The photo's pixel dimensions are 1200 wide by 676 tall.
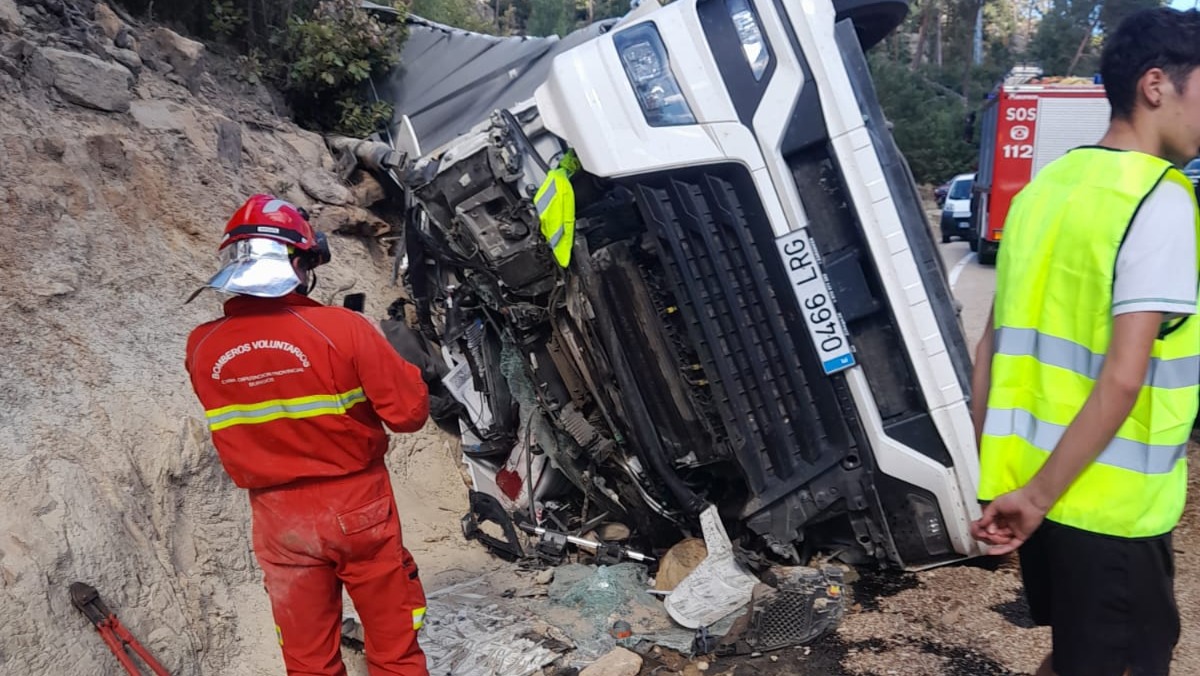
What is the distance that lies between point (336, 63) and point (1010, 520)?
5.97m

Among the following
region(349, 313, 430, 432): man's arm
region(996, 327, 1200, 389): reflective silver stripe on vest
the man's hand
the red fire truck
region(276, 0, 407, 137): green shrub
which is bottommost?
the red fire truck

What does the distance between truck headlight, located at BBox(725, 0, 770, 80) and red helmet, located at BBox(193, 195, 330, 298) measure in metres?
1.79

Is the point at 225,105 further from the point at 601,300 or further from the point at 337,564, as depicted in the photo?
the point at 337,564

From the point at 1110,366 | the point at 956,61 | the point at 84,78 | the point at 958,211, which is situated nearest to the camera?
the point at 1110,366

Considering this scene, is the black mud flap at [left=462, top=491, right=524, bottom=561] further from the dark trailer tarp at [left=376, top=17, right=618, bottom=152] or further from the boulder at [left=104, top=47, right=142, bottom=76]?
the boulder at [left=104, top=47, right=142, bottom=76]

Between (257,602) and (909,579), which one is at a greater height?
(257,602)

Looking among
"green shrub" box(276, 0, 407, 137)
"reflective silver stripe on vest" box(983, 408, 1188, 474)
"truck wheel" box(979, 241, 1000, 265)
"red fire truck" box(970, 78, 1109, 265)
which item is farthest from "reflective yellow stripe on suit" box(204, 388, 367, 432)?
"truck wheel" box(979, 241, 1000, 265)

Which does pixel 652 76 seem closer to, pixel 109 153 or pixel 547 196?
pixel 547 196

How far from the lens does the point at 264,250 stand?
2.50 metres

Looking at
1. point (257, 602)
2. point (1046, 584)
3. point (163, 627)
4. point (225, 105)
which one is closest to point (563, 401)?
point (257, 602)

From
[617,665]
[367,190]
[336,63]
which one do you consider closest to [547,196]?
[617,665]

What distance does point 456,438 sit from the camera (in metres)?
4.86

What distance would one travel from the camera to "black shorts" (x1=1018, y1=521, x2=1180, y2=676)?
160 cm

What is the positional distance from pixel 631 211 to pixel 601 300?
387 millimetres
